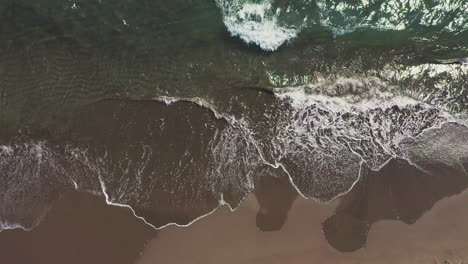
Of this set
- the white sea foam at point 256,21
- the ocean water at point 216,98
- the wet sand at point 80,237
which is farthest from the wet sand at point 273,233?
the white sea foam at point 256,21

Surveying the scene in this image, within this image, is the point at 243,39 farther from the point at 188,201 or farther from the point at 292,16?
the point at 188,201

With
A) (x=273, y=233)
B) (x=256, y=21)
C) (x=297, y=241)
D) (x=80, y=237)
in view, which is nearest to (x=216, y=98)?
(x=256, y=21)

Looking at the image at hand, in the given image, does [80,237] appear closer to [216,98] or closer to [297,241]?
[216,98]

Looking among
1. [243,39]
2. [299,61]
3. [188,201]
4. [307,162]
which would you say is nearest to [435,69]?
[299,61]

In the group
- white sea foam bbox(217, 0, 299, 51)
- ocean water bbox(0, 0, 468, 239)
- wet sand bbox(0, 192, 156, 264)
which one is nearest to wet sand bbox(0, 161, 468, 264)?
wet sand bbox(0, 192, 156, 264)

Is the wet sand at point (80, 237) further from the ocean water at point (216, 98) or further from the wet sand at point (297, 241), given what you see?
the wet sand at point (297, 241)
